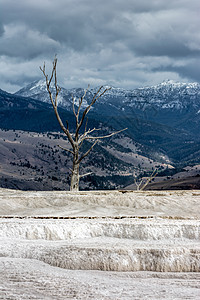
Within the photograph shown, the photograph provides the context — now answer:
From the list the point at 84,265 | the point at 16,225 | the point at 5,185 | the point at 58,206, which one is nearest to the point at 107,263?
the point at 84,265

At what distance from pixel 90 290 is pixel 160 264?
8.89 feet

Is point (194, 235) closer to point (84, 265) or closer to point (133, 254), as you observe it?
point (133, 254)

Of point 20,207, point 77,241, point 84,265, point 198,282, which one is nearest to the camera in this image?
point 198,282

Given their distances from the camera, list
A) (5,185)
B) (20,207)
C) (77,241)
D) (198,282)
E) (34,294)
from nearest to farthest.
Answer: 1. (34,294)
2. (198,282)
3. (77,241)
4. (20,207)
5. (5,185)

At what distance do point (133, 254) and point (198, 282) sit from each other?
1703mm

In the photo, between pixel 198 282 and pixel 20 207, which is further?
pixel 20 207

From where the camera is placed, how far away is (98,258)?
9.11 metres

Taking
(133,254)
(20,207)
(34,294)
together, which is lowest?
(34,294)

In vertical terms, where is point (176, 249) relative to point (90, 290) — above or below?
above

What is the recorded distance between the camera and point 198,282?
8.24 metres

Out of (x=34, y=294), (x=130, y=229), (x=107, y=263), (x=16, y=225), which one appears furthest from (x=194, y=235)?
(x=34, y=294)

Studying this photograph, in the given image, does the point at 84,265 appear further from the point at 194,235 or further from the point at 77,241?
the point at 194,235

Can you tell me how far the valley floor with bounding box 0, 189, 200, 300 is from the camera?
7.07 meters

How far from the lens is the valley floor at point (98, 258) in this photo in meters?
7.07
